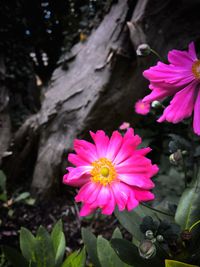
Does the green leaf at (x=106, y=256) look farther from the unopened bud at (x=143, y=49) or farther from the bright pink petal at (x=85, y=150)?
the unopened bud at (x=143, y=49)

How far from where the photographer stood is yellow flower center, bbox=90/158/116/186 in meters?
0.84

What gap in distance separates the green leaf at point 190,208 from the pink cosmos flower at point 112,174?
22cm

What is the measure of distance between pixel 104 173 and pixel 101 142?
9cm

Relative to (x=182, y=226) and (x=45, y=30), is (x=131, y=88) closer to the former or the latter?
(x=45, y=30)

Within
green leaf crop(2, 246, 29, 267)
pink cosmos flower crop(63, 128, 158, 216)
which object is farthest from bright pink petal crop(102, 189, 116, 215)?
green leaf crop(2, 246, 29, 267)

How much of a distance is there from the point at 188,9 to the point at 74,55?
2.28 ft

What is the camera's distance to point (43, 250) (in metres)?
1.01

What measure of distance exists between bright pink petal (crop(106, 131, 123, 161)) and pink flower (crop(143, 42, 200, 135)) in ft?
0.41

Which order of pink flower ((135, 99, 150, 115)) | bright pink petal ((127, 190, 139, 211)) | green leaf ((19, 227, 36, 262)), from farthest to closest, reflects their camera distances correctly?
pink flower ((135, 99, 150, 115)), green leaf ((19, 227, 36, 262)), bright pink petal ((127, 190, 139, 211))

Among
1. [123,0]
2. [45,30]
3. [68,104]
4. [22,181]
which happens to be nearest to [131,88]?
[68,104]

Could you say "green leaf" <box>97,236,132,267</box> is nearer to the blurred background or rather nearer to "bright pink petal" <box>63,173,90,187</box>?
"bright pink petal" <box>63,173,90,187</box>

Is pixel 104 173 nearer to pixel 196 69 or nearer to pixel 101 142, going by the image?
pixel 101 142

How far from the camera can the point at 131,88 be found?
1876 millimetres

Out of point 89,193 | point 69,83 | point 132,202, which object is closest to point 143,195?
point 132,202
